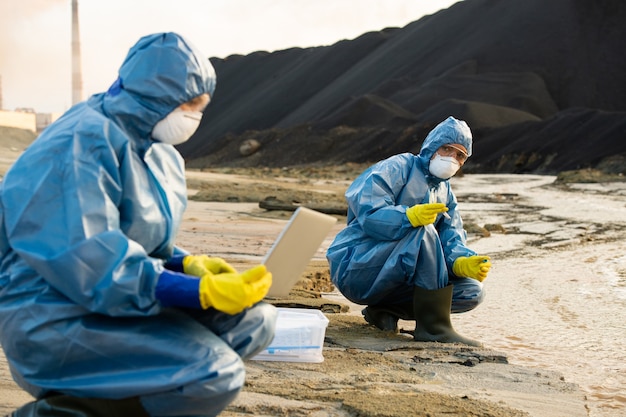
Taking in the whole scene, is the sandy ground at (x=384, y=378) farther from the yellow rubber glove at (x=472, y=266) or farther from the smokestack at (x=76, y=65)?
the smokestack at (x=76, y=65)

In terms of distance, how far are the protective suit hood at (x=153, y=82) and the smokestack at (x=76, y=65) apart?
61.0 ft

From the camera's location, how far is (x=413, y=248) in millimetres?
5277

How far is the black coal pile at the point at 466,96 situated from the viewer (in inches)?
1342

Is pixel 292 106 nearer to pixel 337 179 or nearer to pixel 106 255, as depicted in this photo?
pixel 337 179

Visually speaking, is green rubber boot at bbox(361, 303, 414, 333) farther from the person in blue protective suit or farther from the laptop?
the laptop

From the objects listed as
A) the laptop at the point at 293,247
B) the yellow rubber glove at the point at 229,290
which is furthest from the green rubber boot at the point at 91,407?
the laptop at the point at 293,247

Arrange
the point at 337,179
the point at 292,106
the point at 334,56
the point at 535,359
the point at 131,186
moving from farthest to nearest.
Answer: the point at 334,56
the point at 292,106
the point at 337,179
the point at 535,359
the point at 131,186

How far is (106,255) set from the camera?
2.60 m

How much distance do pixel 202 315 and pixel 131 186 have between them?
18.0 inches

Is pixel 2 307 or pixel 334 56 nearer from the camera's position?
pixel 2 307

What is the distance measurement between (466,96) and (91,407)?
44048 millimetres

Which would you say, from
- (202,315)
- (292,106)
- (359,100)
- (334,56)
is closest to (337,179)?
(359,100)

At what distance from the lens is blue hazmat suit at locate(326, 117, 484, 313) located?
5309 mm

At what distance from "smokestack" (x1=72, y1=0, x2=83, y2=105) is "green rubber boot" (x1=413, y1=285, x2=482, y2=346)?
16.7 metres
